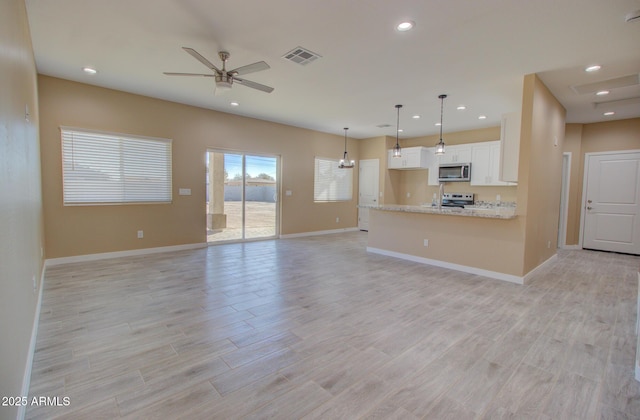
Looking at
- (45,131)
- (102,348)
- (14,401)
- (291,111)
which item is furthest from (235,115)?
(14,401)

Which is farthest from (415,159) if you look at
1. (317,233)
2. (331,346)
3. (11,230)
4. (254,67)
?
(11,230)

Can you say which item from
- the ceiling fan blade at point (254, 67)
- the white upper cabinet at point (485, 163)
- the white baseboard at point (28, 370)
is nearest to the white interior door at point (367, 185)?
the white upper cabinet at point (485, 163)

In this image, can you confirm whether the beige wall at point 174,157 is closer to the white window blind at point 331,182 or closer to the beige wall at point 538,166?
the white window blind at point 331,182

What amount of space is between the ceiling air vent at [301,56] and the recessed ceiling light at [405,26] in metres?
0.99

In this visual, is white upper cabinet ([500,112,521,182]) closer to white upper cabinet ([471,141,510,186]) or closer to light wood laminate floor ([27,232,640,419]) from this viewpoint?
light wood laminate floor ([27,232,640,419])

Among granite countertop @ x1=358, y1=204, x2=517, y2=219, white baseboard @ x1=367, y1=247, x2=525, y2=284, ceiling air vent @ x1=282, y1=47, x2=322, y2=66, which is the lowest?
white baseboard @ x1=367, y1=247, x2=525, y2=284

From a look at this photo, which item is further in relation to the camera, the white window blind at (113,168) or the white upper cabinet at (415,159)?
the white upper cabinet at (415,159)

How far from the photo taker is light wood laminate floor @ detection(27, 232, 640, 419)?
1.79 meters

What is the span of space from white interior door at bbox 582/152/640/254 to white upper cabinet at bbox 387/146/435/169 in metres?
3.26

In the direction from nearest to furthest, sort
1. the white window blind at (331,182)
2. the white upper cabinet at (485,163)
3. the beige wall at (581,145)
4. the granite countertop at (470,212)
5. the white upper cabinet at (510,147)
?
the granite countertop at (470,212), the white upper cabinet at (510,147), the beige wall at (581,145), the white upper cabinet at (485,163), the white window blind at (331,182)

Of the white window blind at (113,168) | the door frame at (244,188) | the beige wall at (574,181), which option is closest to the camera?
the white window blind at (113,168)

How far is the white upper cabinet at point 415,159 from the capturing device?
7785 mm

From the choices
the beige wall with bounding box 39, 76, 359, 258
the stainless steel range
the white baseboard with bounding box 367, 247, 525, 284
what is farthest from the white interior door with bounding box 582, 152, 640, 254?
the beige wall with bounding box 39, 76, 359, 258

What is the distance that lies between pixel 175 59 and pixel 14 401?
360 cm
